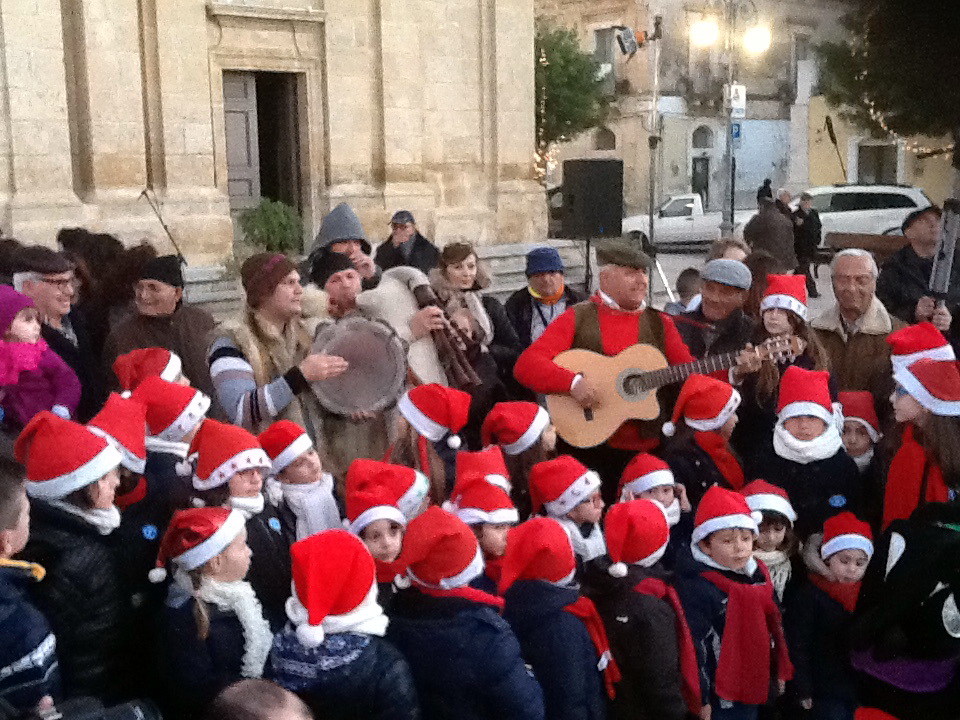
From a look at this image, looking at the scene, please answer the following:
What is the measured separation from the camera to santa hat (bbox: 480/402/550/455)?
458 centimetres

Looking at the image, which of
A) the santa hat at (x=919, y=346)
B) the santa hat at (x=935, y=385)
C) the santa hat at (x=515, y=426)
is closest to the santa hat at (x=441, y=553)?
the santa hat at (x=515, y=426)

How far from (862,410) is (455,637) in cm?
243

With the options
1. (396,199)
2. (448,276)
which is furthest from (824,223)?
(448,276)

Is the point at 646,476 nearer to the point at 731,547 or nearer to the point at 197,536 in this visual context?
the point at 731,547

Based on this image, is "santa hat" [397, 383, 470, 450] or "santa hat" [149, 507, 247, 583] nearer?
"santa hat" [149, 507, 247, 583]

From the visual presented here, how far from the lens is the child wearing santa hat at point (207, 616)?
124 inches

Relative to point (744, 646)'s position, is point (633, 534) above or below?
above

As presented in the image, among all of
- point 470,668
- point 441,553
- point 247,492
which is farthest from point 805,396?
point 247,492

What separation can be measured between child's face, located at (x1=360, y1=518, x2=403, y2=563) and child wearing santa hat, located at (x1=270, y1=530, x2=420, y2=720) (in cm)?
60

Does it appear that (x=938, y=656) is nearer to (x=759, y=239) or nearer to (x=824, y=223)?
(x=759, y=239)

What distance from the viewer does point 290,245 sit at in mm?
14023

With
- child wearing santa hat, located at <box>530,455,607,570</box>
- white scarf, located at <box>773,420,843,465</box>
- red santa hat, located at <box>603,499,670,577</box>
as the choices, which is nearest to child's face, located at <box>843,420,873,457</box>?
white scarf, located at <box>773,420,843,465</box>

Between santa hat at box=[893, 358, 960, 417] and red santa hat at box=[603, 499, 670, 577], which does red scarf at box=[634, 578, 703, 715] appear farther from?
santa hat at box=[893, 358, 960, 417]

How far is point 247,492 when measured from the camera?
3707 mm
